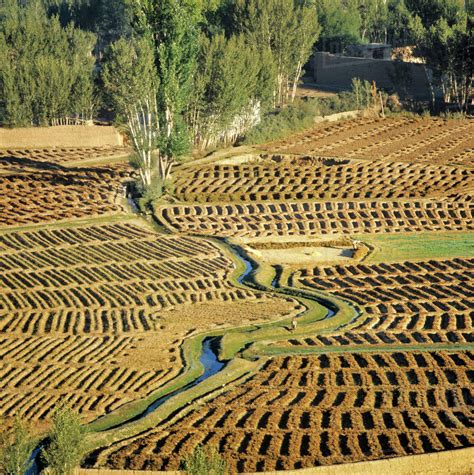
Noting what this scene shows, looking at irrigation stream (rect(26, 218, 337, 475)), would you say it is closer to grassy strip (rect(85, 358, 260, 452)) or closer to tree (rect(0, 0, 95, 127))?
grassy strip (rect(85, 358, 260, 452))

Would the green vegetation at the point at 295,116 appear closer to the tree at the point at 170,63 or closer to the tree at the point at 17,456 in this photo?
the tree at the point at 170,63

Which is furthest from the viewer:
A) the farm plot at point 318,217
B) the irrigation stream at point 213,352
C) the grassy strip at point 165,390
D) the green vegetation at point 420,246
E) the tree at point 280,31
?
the tree at point 280,31

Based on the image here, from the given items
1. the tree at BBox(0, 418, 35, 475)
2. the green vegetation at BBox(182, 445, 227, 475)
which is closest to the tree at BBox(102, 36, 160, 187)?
the tree at BBox(0, 418, 35, 475)

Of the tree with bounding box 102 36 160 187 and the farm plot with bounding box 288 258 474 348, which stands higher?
the tree with bounding box 102 36 160 187

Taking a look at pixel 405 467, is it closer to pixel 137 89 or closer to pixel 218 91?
pixel 137 89

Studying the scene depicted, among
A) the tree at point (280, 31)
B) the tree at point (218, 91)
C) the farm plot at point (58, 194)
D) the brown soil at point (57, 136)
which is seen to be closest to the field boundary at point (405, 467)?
the farm plot at point (58, 194)

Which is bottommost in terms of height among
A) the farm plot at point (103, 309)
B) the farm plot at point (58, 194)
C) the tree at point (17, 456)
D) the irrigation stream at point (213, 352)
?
the irrigation stream at point (213, 352)

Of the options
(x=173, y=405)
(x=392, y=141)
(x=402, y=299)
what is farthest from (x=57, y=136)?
(x=173, y=405)
